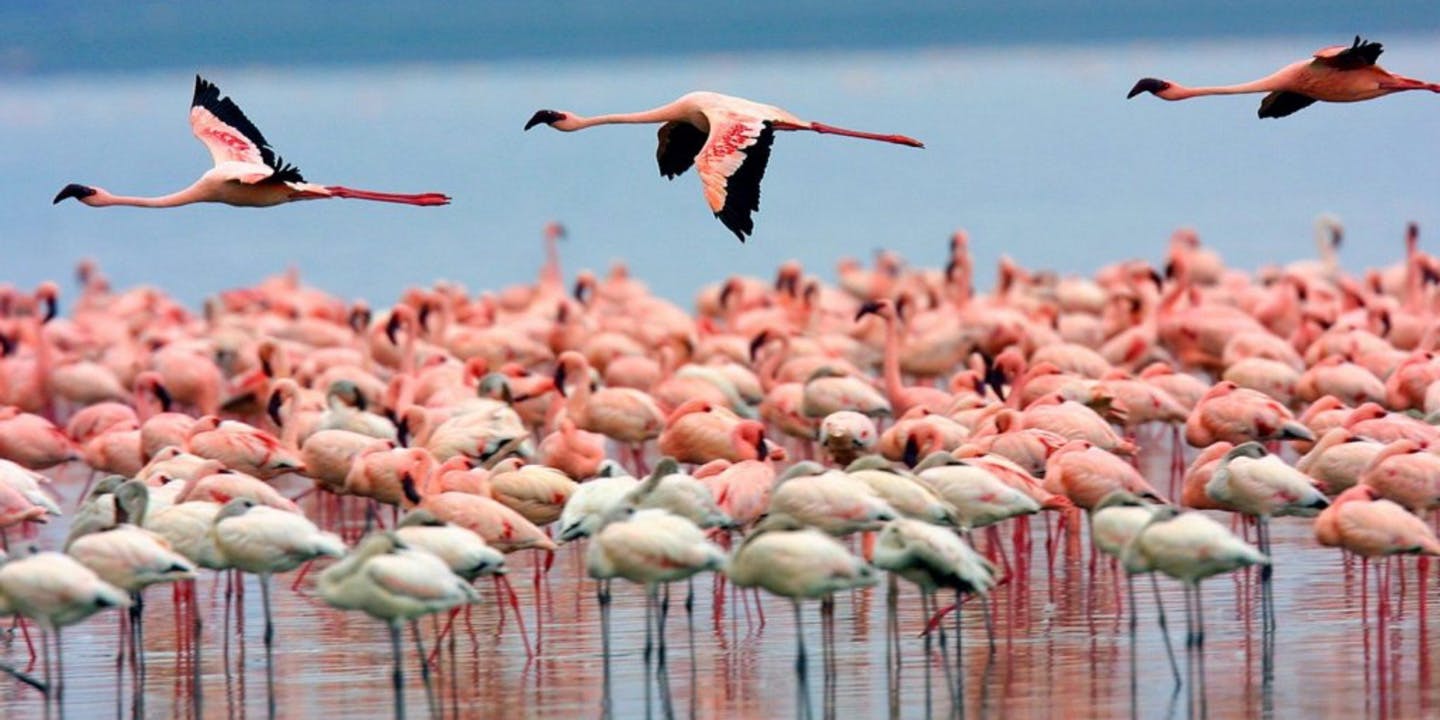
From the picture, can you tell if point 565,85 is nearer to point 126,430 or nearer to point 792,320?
point 792,320

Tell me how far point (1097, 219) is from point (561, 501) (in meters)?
39.6

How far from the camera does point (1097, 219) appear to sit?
164ft

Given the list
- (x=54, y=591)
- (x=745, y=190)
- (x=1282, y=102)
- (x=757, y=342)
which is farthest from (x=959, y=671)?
(x=757, y=342)

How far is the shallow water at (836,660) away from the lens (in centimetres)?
910

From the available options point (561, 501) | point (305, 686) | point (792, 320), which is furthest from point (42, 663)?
point (792, 320)

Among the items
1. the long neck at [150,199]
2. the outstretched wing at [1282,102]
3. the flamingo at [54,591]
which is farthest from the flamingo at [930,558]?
the long neck at [150,199]

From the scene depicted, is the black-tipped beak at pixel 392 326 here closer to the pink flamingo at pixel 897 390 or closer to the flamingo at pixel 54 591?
the pink flamingo at pixel 897 390

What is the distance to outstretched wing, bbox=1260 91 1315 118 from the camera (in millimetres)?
13281

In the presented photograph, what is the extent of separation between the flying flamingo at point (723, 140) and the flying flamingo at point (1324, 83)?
1593 mm

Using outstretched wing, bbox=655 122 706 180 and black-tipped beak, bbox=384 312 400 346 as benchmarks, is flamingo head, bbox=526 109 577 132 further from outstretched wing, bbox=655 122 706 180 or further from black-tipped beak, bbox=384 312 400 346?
black-tipped beak, bbox=384 312 400 346

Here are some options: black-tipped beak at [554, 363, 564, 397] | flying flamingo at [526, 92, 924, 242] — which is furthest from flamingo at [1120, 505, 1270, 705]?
black-tipped beak at [554, 363, 564, 397]

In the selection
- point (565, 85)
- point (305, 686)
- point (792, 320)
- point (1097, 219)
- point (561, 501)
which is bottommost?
point (305, 686)

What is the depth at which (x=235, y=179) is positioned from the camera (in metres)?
12.8

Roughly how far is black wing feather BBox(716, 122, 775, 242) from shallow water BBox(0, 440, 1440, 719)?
5.40 feet
